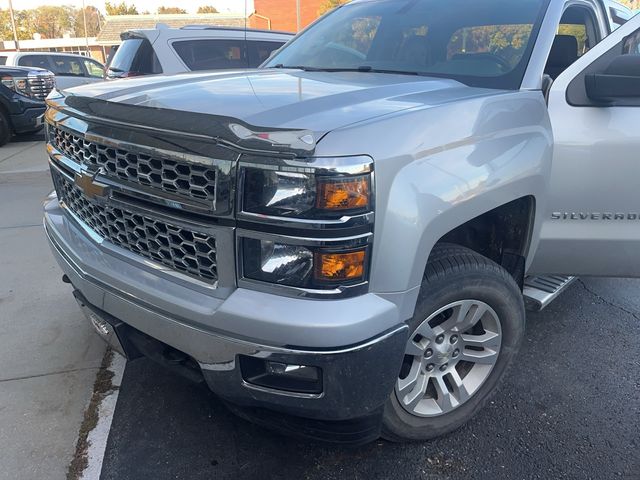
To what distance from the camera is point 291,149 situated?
1.62m

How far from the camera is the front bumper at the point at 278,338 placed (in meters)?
1.71

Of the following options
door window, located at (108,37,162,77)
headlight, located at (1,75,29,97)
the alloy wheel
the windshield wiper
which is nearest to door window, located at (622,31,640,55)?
the windshield wiper

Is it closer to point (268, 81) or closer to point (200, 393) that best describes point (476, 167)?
point (268, 81)

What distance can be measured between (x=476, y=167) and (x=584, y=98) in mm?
825

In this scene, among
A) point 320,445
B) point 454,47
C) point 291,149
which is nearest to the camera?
point 291,149

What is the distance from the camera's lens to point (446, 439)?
250cm

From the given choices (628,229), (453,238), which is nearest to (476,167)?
(453,238)

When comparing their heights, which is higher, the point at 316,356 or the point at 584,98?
the point at 584,98

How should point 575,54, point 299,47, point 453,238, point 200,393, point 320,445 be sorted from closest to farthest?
point 320,445
point 453,238
point 200,393
point 575,54
point 299,47

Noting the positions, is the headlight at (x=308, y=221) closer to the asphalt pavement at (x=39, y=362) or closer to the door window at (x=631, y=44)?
the asphalt pavement at (x=39, y=362)

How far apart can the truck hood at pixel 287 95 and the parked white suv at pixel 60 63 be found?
11.7 meters

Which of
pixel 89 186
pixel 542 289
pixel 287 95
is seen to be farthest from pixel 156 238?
pixel 542 289

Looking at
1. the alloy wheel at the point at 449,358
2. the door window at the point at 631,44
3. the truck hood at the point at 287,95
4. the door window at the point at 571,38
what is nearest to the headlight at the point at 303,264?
the truck hood at the point at 287,95

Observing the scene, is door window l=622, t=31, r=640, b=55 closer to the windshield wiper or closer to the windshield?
the windshield
